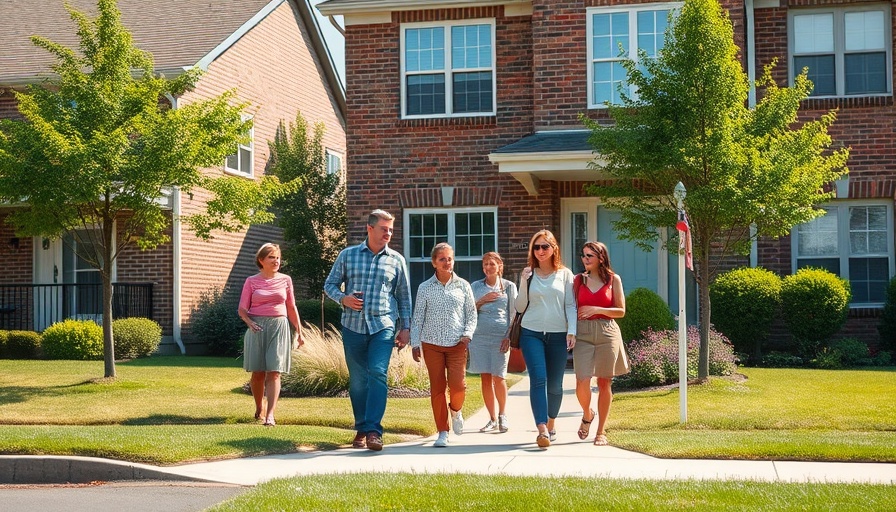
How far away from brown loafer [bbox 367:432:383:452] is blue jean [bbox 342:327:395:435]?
61 millimetres

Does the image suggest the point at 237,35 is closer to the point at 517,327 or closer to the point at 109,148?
the point at 109,148

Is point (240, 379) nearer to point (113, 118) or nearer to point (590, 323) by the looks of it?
point (113, 118)

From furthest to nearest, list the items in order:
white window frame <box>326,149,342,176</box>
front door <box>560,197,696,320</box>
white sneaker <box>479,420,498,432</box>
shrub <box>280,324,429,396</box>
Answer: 1. white window frame <box>326,149,342,176</box>
2. front door <box>560,197,696,320</box>
3. shrub <box>280,324,429,396</box>
4. white sneaker <box>479,420,498,432</box>

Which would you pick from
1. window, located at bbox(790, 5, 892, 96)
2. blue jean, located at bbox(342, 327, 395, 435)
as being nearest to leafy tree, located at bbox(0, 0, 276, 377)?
blue jean, located at bbox(342, 327, 395, 435)

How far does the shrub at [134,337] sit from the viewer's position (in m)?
19.5

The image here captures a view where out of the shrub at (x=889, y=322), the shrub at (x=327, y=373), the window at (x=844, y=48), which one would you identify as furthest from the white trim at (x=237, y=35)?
the shrub at (x=889, y=322)

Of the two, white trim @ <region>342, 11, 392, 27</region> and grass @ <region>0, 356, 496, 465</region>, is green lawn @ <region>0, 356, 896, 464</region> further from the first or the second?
white trim @ <region>342, 11, 392, 27</region>

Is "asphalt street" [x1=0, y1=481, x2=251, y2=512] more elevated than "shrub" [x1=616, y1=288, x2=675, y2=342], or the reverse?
"shrub" [x1=616, y1=288, x2=675, y2=342]

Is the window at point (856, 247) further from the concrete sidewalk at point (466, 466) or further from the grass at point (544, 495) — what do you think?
the grass at point (544, 495)

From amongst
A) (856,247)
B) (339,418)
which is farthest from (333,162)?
(339,418)

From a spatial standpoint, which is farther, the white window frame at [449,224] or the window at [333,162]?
the window at [333,162]

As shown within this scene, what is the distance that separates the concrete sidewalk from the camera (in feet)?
26.9

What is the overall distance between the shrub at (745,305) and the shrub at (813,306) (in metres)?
0.23

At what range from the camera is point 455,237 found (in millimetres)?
19266
